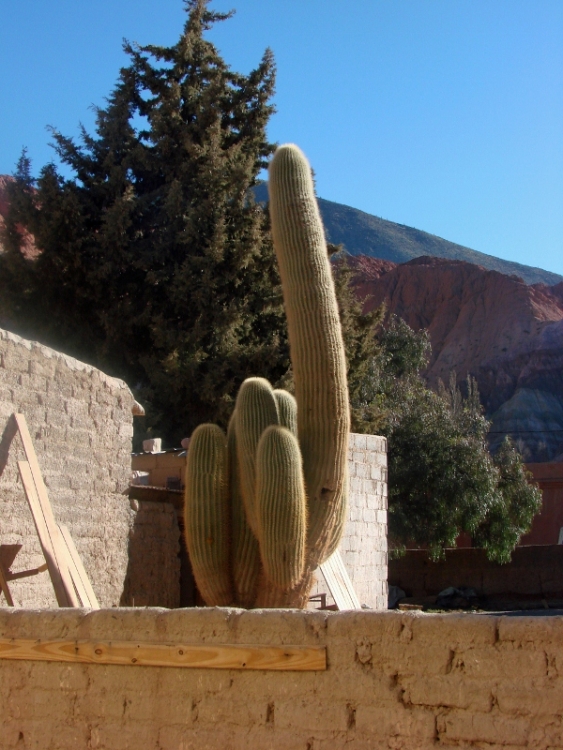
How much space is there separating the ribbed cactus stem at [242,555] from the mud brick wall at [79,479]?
1.27 m

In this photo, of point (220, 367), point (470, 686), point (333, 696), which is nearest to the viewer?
point (470, 686)

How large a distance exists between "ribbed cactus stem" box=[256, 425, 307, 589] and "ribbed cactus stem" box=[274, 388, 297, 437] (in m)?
0.95

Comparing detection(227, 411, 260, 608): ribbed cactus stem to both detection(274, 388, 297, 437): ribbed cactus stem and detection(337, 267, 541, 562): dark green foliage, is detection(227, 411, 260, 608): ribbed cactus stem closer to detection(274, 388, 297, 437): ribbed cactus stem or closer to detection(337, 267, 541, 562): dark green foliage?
detection(274, 388, 297, 437): ribbed cactus stem

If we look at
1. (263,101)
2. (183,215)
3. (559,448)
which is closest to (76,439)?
(183,215)

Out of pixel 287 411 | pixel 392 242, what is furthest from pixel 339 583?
pixel 392 242

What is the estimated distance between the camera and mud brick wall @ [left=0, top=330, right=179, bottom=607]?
21.4ft

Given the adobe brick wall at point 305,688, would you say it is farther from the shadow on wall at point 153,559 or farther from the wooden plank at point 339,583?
the wooden plank at point 339,583

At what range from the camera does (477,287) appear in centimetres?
4912

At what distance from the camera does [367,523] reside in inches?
430

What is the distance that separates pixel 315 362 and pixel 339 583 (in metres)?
3.19

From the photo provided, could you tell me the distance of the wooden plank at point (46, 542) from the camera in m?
6.03

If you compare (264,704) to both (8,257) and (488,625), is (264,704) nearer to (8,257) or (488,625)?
(488,625)

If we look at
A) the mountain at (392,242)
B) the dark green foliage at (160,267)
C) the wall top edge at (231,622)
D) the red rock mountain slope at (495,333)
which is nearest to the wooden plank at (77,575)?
the wall top edge at (231,622)

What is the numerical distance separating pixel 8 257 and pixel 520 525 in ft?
39.3
